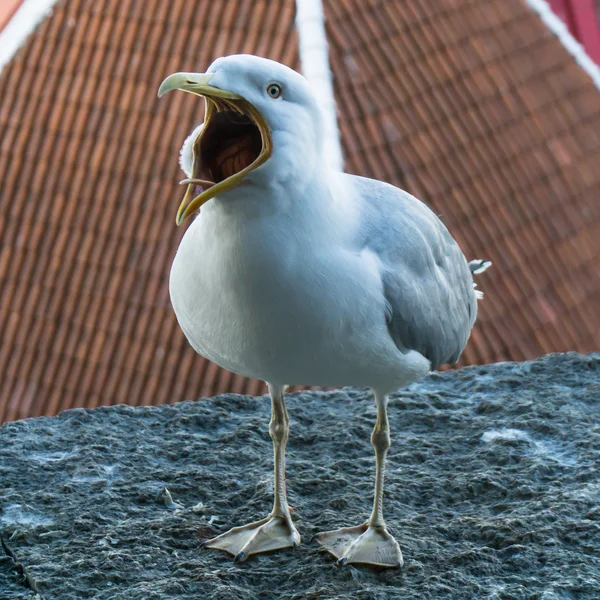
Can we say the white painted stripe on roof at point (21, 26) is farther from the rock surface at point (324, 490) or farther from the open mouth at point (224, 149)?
the open mouth at point (224, 149)

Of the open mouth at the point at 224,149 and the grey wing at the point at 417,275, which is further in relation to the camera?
the grey wing at the point at 417,275

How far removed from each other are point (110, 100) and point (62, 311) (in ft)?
3.50

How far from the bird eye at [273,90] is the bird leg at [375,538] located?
22.7 inches

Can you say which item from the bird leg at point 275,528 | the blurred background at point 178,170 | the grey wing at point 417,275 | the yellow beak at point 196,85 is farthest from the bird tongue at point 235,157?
the blurred background at point 178,170

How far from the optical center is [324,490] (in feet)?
6.24

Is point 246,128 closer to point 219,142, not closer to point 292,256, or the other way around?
point 219,142

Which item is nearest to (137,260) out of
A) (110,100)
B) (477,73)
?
(110,100)

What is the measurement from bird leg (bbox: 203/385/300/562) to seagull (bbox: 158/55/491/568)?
25mm

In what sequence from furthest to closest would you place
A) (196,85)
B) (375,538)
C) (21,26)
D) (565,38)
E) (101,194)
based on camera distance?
(565,38) → (21,26) → (101,194) → (375,538) → (196,85)

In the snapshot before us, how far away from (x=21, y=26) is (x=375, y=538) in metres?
4.45

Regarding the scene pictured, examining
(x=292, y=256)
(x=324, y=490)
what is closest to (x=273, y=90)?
(x=292, y=256)

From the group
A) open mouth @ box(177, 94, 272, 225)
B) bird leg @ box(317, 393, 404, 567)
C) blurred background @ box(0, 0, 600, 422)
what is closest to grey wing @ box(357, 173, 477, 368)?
bird leg @ box(317, 393, 404, 567)

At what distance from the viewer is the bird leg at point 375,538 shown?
64.7 inches

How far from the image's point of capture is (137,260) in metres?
4.89
